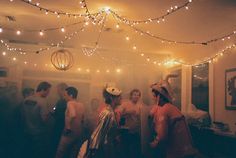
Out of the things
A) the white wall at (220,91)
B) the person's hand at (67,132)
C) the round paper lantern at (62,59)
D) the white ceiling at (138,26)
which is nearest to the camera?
the white ceiling at (138,26)

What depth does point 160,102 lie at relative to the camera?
384 cm

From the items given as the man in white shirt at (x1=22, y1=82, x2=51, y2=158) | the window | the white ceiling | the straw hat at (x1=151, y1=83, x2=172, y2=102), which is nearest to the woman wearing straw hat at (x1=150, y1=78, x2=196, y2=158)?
the straw hat at (x1=151, y1=83, x2=172, y2=102)

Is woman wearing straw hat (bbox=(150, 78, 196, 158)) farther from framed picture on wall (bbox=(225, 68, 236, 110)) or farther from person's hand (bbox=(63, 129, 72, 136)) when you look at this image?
framed picture on wall (bbox=(225, 68, 236, 110))

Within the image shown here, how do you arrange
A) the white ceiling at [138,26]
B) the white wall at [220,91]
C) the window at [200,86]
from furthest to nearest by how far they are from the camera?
1. the window at [200,86]
2. the white wall at [220,91]
3. the white ceiling at [138,26]

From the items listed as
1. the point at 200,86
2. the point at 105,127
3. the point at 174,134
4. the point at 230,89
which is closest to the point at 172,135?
the point at 174,134

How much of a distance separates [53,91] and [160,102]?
5.41m

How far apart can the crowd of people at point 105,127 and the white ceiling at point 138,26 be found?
1456 mm

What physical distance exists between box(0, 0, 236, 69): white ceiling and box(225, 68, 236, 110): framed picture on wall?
676mm

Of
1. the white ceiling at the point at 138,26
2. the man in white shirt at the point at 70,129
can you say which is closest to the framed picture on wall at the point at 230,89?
the white ceiling at the point at 138,26

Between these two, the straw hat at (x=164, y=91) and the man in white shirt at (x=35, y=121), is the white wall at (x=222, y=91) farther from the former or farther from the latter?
the man in white shirt at (x=35, y=121)

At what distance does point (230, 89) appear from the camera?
19.3ft

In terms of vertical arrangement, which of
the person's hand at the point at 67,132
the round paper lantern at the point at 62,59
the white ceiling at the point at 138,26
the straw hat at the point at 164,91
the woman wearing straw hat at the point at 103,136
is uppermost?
the white ceiling at the point at 138,26

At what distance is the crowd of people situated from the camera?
3482 millimetres

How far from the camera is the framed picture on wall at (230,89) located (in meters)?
5.77
